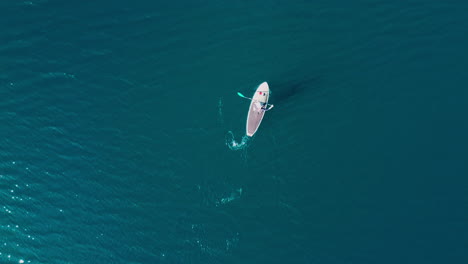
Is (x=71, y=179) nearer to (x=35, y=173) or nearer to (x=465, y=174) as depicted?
(x=35, y=173)

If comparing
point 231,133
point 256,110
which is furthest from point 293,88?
point 231,133

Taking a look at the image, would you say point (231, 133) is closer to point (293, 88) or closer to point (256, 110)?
point (256, 110)

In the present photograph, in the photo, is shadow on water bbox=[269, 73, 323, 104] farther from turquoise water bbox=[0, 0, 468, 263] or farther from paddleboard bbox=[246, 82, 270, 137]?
paddleboard bbox=[246, 82, 270, 137]

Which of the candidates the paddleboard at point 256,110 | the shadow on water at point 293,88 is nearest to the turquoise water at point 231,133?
the shadow on water at point 293,88

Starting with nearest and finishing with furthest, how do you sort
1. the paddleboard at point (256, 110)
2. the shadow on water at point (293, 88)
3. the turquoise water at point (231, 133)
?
the turquoise water at point (231, 133) → the paddleboard at point (256, 110) → the shadow on water at point (293, 88)

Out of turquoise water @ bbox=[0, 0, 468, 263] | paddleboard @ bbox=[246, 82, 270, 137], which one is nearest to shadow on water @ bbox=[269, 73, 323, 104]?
turquoise water @ bbox=[0, 0, 468, 263]

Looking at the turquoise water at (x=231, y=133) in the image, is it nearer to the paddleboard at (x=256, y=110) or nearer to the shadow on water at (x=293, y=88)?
the shadow on water at (x=293, y=88)
